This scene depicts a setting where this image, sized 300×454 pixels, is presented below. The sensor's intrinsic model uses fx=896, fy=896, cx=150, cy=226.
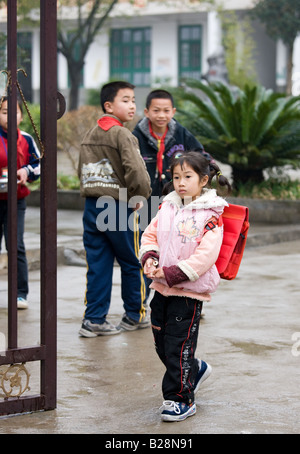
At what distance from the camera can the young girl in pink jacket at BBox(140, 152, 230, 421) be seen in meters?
4.34

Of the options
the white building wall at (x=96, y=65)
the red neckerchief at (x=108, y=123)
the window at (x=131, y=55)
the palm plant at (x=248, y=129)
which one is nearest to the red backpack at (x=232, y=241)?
the red neckerchief at (x=108, y=123)

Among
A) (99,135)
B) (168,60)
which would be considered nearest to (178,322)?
(99,135)

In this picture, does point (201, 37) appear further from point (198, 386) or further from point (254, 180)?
point (198, 386)

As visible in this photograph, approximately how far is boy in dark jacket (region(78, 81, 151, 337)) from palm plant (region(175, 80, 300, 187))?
709cm

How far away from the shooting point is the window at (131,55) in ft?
146

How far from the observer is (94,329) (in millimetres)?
6238

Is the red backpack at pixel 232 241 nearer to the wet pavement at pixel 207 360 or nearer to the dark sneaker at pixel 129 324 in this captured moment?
the wet pavement at pixel 207 360

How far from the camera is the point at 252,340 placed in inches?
239

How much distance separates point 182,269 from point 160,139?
260 centimetres

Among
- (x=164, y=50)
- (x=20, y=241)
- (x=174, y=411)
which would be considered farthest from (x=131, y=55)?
(x=174, y=411)

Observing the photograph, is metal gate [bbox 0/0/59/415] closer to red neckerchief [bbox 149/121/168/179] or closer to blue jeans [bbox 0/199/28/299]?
red neckerchief [bbox 149/121/168/179]

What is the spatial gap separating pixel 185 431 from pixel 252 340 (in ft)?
6.47

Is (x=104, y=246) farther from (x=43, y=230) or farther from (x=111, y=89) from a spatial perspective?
(x=43, y=230)
